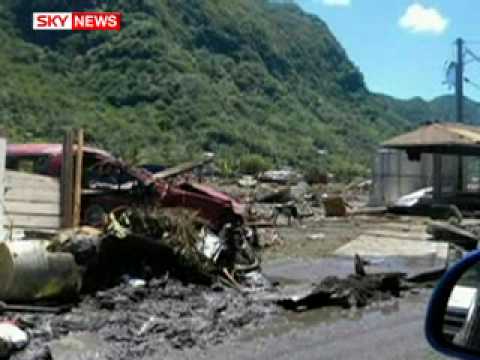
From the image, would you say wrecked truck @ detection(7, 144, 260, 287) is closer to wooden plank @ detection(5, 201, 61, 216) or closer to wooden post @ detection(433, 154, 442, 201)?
wooden plank @ detection(5, 201, 61, 216)

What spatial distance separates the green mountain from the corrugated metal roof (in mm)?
28060

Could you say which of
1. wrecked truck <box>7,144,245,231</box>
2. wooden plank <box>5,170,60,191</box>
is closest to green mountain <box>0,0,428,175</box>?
wrecked truck <box>7,144,245,231</box>

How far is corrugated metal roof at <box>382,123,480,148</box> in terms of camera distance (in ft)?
82.4

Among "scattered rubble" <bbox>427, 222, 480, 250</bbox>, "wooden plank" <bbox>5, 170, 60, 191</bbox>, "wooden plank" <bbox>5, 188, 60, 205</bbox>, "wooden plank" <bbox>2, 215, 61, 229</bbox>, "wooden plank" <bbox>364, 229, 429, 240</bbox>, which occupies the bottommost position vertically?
"wooden plank" <bbox>364, 229, 429, 240</bbox>

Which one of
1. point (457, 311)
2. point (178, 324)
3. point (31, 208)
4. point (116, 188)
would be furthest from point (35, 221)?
point (457, 311)

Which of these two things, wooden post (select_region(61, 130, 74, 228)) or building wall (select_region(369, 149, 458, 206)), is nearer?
wooden post (select_region(61, 130, 74, 228))

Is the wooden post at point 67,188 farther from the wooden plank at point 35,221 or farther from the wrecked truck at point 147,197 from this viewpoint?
the wrecked truck at point 147,197

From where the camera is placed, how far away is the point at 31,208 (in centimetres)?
1065

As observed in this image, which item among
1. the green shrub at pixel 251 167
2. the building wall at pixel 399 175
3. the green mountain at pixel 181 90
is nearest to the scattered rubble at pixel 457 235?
the building wall at pixel 399 175

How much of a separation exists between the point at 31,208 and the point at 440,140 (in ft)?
58.0

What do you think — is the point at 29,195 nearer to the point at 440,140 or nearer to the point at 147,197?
the point at 147,197

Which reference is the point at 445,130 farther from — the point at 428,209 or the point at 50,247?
the point at 50,247

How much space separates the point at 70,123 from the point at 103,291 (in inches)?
2456

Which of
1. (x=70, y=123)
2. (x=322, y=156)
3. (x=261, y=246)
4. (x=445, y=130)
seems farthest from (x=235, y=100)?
(x=261, y=246)
